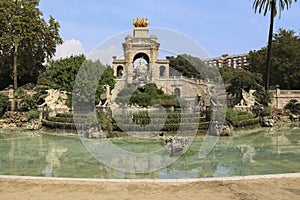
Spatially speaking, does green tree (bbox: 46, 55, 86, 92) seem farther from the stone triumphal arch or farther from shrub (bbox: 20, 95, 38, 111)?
the stone triumphal arch

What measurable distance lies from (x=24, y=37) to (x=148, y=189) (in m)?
30.7

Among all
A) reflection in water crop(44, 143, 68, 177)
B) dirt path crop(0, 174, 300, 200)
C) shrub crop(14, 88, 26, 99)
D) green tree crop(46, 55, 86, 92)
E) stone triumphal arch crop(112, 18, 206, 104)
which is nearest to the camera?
dirt path crop(0, 174, 300, 200)

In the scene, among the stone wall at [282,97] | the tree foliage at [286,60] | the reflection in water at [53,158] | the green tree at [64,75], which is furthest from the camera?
the tree foliage at [286,60]

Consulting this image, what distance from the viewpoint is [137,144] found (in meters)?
15.1

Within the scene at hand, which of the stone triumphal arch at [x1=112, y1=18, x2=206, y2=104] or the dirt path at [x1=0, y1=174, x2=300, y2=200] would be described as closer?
the dirt path at [x1=0, y1=174, x2=300, y2=200]

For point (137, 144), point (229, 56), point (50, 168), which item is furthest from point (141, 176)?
point (229, 56)

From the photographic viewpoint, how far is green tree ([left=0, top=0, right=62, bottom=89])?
33000mm

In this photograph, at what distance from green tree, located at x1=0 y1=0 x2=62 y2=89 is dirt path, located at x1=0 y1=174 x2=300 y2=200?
2728 cm

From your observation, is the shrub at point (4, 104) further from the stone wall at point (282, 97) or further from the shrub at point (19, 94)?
the stone wall at point (282, 97)

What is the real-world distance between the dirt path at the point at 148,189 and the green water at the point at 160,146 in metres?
1.46

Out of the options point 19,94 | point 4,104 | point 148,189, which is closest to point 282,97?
point 19,94

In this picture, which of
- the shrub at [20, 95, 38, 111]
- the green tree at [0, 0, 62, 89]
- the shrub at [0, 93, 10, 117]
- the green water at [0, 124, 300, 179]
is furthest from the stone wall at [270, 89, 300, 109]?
the shrub at [0, 93, 10, 117]

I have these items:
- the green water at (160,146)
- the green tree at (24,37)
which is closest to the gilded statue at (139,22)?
the green tree at (24,37)

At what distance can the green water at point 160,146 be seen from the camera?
30.4 feet
